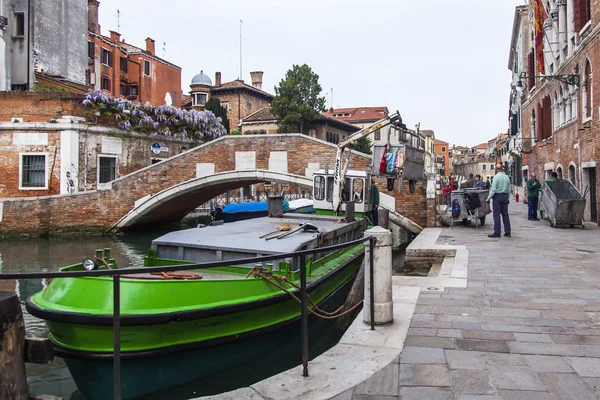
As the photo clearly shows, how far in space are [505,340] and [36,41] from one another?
21201 millimetres

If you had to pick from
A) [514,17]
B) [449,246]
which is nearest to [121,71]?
[514,17]

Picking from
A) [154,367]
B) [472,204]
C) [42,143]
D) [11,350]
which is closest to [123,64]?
[42,143]

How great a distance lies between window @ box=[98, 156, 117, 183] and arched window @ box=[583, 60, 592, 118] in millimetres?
13510

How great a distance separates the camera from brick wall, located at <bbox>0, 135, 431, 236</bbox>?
13.9 meters

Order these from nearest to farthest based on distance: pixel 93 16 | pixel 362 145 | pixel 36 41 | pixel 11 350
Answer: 1. pixel 11 350
2. pixel 36 41
3. pixel 93 16
4. pixel 362 145

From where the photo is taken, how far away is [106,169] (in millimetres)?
16875

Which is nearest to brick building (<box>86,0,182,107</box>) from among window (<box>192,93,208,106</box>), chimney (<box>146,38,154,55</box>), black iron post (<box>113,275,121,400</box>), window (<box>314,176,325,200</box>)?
chimney (<box>146,38,154,55</box>)

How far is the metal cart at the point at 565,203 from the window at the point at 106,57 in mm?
23277

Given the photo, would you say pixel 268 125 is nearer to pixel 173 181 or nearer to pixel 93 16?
pixel 93 16

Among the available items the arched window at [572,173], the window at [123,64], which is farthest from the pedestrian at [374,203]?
the window at [123,64]

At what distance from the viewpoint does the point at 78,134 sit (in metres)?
15.9

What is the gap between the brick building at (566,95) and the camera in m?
10.9

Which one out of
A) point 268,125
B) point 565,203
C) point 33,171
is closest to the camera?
point 565,203

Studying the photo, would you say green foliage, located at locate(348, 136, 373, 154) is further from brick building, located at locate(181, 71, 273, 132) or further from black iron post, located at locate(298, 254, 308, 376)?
black iron post, located at locate(298, 254, 308, 376)
